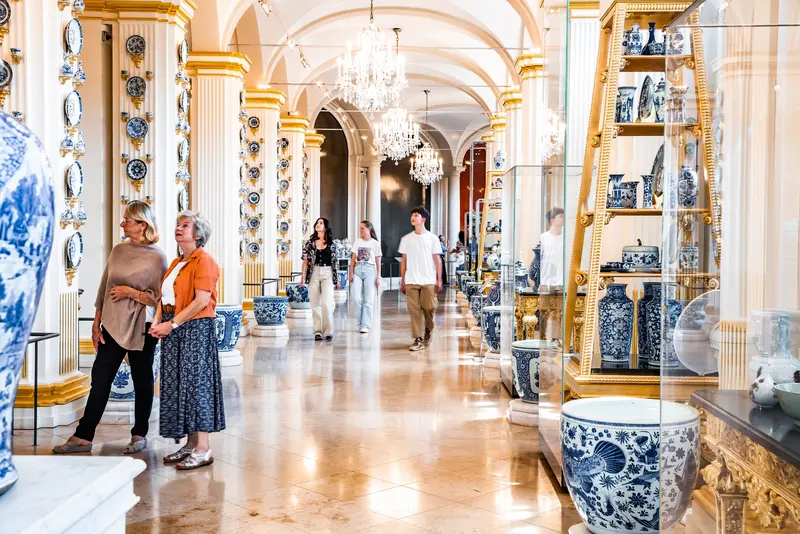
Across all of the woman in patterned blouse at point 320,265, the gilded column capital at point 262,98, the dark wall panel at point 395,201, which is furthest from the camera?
the dark wall panel at point 395,201

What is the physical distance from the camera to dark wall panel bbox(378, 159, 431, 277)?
3244 cm

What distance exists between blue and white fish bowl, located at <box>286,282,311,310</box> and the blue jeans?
208 cm

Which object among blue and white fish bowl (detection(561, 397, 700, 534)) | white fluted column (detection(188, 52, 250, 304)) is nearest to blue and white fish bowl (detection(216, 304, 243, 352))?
white fluted column (detection(188, 52, 250, 304))

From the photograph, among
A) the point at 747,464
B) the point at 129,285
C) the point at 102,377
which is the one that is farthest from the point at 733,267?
the point at 102,377

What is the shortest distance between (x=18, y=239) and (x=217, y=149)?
10304 mm

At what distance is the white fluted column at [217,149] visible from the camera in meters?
11.7

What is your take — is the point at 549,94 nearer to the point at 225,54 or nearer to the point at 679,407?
the point at 679,407

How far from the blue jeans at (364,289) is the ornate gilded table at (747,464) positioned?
10.1 m

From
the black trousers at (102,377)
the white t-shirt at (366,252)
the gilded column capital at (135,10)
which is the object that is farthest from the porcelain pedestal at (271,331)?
the black trousers at (102,377)

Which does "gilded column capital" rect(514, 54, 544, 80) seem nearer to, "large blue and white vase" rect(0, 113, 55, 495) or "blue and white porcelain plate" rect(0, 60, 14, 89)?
"blue and white porcelain plate" rect(0, 60, 14, 89)

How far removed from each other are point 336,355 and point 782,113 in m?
8.98

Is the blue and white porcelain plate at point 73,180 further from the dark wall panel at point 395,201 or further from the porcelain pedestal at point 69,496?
the dark wall panel at point 395,201

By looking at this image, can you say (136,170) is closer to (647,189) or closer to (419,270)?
(419,270)

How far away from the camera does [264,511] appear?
4469 mm
